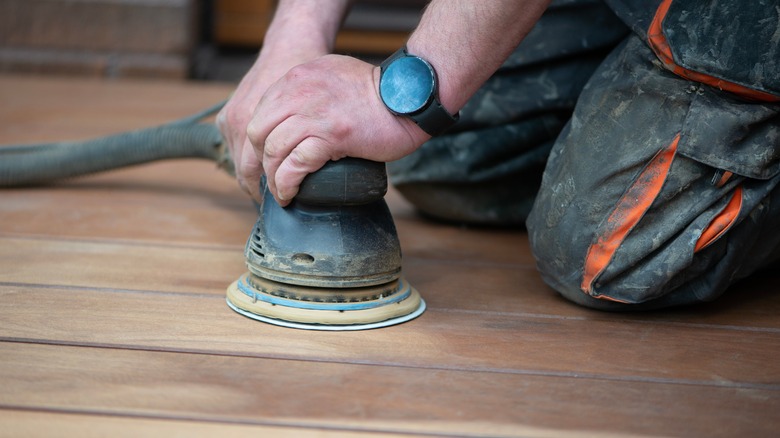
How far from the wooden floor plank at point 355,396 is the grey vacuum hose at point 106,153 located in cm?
90

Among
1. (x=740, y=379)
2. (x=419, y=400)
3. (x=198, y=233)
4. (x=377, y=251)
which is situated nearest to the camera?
(x=419, y=400)

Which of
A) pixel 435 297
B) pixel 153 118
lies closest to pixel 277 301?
pixel 435 297

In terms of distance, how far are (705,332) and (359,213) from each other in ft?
1.75

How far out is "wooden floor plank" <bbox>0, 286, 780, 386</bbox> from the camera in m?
1.11

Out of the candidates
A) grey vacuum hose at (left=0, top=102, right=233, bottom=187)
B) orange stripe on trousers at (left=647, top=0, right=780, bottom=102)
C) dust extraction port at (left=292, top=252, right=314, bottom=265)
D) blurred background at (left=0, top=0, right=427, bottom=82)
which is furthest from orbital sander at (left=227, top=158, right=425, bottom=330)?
blurred background at (left=0, top=0, right=427, bottom=82)

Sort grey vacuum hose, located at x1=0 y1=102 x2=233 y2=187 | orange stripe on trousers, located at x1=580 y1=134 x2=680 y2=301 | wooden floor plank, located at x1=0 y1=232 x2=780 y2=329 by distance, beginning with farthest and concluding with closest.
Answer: grey vacuum hose, located at x1=0 y1=102 x2=233 y2=187 < wooden floor plank, located at x1=0 y1=232 x2=780 y2=329 < orange stripe on trousers, located at x1=580 y1=134 x2=680 y2=301

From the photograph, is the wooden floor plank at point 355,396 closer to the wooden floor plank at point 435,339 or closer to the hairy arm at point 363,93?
the wooden floor plank at point 435,339

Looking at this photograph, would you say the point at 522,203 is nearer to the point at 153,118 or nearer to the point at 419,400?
the point at 419,400

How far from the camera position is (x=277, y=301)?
1.23 m

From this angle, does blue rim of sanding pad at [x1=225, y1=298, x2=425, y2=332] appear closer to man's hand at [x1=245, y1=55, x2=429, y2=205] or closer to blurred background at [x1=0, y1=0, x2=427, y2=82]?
man's hand at [x1=245, y1=55, x2=429, y2=205]

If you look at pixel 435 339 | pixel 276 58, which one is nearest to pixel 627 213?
pixel 435 339

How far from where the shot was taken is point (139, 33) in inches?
132

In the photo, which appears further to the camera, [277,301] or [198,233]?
[198,233]

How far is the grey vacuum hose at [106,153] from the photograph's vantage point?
189cm
